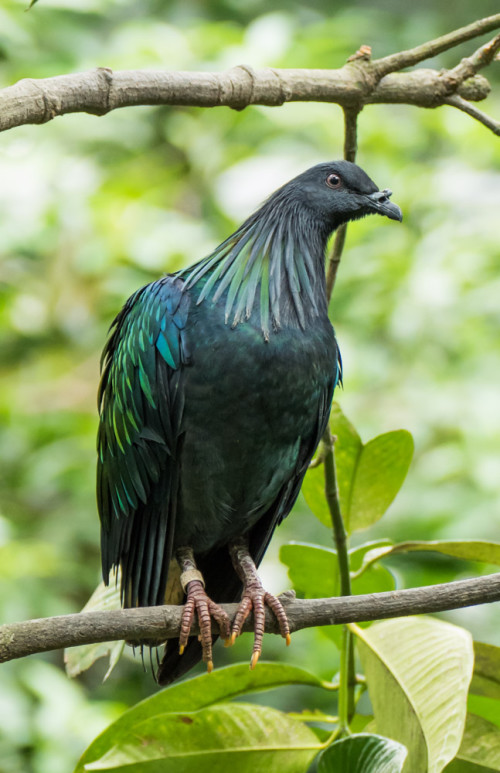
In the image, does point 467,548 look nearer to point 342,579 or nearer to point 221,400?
point 342,579

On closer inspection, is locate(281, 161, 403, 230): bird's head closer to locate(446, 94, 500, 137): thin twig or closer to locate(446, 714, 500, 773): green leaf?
locate(446, 94, 500, 137): thin twig

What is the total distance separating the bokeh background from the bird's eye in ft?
6.65

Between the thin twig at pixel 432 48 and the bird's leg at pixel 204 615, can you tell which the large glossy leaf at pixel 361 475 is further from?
the thin twig at pixel 432 48

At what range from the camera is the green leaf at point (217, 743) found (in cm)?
191

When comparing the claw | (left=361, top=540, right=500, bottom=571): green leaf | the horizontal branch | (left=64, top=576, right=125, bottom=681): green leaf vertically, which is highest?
(left=361, top=540, right=500, bottom=571): green leaf

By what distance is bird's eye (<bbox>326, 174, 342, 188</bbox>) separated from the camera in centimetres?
241

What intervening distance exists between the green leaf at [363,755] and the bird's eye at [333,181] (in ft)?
4.59

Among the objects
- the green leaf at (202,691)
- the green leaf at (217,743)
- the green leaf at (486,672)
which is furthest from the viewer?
the green leaf at (486,672)

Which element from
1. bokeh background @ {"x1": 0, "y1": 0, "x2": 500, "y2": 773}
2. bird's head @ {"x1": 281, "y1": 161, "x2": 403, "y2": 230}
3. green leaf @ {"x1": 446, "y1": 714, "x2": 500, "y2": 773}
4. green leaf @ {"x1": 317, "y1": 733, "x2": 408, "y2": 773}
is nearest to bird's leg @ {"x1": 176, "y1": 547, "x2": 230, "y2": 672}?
green leaf @ {"x1": 317, "y1": 733, "x2": 408, "y2": 773}

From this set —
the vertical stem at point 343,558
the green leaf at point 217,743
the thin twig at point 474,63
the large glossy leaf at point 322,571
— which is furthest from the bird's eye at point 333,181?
the green leaf at point 217,743

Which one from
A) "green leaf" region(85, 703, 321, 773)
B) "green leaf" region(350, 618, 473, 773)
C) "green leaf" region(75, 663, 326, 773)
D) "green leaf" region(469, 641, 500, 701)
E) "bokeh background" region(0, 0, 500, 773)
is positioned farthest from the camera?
"bokeh background" region(0, 0, 500, 773)

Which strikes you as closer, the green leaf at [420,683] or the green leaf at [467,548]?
the green leaf at [420,683]

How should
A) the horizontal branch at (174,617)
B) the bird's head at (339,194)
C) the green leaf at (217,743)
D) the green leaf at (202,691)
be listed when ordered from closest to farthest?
the horizontal branch at (174,617)
the green leaf at (217,743)
the green leaf at (202,691)
the bird's head at (339,194)

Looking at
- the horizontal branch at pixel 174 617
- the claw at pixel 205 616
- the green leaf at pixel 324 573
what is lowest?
the claw at pixel 205 616
